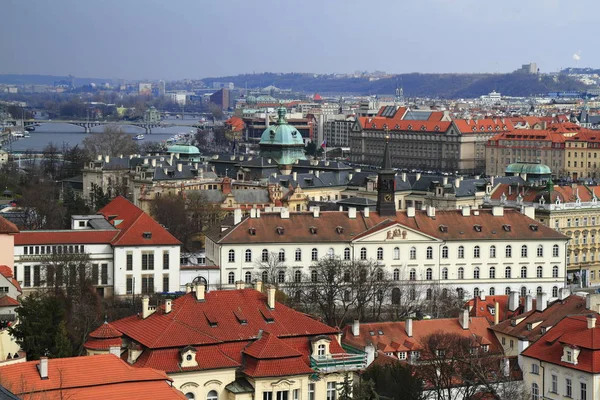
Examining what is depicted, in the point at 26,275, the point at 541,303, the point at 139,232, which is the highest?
the point at 139,232

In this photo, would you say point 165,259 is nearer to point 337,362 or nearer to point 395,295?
point 395,295

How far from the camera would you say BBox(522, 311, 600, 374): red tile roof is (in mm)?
46062

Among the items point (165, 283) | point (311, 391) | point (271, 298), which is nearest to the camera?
point (311, 391)

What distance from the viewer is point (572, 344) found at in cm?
4656

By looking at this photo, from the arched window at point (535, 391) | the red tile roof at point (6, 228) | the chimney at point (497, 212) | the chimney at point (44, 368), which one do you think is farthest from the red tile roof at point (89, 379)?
the chimney at point (497, 212)

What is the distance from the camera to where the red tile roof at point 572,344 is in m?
46.1

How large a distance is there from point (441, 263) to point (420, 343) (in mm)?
27191

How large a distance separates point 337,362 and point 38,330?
10048 mm

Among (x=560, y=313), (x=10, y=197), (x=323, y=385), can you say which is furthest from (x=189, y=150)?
(x=323, y=385)

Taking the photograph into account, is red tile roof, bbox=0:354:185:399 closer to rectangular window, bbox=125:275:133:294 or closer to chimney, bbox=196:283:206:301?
chimney, bbox=196:283:206:301

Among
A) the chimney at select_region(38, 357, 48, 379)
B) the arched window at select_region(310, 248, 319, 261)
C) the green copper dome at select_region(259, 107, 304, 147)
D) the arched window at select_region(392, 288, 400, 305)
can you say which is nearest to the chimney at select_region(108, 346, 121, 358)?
the chimney at select_region(38, 357, 48, 379)

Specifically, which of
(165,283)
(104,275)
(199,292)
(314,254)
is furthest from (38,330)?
(314,254)

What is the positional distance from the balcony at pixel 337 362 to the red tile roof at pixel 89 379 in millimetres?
6666

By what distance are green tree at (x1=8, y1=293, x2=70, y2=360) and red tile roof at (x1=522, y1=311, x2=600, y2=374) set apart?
15.6 m
